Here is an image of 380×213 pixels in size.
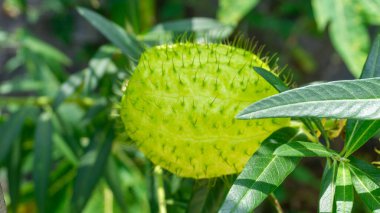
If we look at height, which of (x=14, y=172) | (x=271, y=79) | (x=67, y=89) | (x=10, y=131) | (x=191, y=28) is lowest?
(x=14, y=172)

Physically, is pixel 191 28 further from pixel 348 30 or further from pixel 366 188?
pixel 366 188

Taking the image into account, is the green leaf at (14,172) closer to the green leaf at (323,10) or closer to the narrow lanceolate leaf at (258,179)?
the green leaf at (323,10)

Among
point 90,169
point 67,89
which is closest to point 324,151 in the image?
point 90,169

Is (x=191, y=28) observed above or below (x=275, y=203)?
above

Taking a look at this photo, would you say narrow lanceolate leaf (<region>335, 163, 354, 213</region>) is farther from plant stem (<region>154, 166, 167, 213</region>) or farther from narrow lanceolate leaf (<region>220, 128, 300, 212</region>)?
plant stem (<region>154, 166, 167, 213</region>)

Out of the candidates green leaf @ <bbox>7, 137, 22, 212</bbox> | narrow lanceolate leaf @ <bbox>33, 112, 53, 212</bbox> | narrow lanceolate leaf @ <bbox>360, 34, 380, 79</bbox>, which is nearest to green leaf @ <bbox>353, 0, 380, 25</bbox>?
narrow lanceolate leaf @ <bbox>360, 34, 380, 79</bbox>

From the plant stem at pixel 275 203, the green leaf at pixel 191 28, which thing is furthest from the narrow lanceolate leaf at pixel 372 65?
the green leaf at pixel 191 28

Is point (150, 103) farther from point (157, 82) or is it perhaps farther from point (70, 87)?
point (70, 87)
